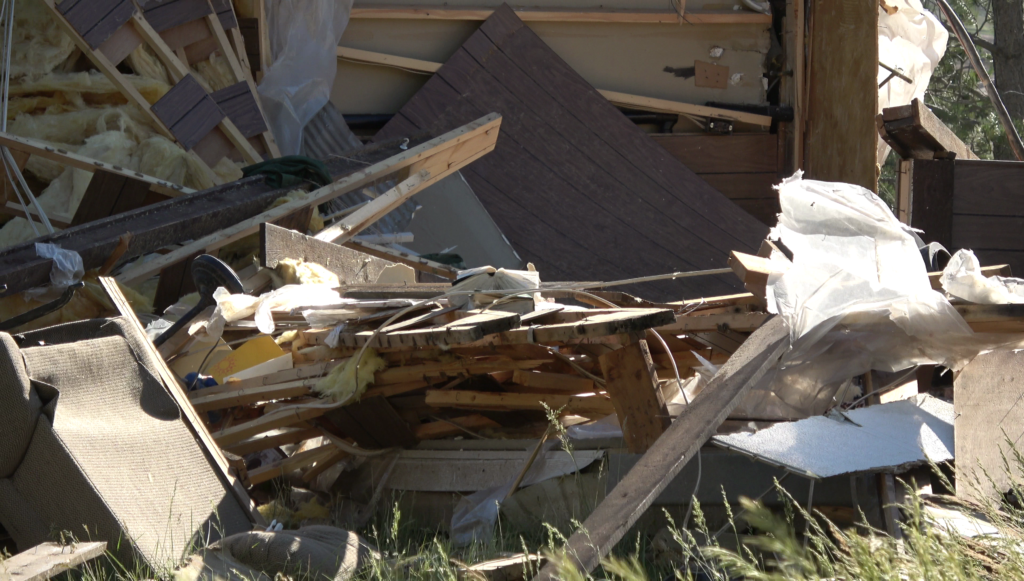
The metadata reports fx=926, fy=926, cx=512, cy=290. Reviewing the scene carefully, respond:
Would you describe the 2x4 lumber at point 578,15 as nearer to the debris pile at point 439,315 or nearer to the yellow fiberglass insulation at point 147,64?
the debris pile at point 439,315

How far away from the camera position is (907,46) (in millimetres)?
7602

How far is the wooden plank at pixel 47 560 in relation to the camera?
2360 millimetres

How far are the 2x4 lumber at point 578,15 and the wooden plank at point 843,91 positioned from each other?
93.9 inches

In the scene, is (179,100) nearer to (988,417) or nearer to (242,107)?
(242,107)

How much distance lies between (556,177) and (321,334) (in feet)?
14.3

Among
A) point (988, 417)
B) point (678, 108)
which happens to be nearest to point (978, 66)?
point (678, 108)

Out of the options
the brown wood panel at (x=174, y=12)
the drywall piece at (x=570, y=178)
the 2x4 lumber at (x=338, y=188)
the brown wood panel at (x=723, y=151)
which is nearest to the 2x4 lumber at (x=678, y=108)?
the brown wood panel at (x=723, y=151)

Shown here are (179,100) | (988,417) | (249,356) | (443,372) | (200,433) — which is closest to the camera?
(988,417)

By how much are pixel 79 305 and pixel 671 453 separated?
327cm

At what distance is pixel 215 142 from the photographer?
650cm

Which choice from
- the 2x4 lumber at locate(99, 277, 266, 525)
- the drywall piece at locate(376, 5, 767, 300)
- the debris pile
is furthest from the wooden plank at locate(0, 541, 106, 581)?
the drywall piece at locate(376, 5, 767, 300)

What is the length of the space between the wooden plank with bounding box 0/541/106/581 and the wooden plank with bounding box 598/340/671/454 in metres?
1.62

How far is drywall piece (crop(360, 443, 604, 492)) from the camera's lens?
11.1ft

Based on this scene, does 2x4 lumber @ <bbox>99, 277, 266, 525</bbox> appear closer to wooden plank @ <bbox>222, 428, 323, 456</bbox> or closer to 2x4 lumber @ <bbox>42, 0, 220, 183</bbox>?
wooden plank @ <bbox>222, 428, 323, 456</bbox>
